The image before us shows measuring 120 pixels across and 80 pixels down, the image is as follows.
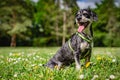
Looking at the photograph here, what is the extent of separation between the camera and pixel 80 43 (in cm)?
849

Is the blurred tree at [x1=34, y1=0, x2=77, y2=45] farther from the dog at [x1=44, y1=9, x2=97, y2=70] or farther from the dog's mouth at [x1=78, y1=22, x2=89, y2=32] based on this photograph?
the dog's mouth at [x1=78, y1=22, x2=89, y2=32]

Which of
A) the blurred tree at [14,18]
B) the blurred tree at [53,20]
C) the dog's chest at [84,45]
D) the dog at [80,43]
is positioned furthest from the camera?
the blurred tree at [53,20]

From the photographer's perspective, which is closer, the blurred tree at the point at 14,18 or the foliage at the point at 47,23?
the blurred tree at the point at 14,18

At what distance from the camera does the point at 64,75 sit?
24.9 ft

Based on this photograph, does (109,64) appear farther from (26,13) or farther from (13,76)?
(26,13)

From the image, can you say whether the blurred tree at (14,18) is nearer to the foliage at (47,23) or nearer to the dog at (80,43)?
the foliage at (47,23)

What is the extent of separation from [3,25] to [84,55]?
146ft

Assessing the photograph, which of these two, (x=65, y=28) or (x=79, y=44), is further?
(x=65, y=28)

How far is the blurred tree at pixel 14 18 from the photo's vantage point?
51.7m

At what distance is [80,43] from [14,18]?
45852 mm

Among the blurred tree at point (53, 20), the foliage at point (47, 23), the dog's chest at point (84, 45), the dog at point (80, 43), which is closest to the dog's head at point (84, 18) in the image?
the dog at point (80, 43)

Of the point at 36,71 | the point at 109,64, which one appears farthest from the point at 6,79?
the point at 109,64

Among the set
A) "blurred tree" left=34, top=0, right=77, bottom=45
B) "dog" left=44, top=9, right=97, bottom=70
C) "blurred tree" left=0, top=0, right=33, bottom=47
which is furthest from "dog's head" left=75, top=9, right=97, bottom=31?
"blurred tree" left=34, top=0, right=77, bottom=45

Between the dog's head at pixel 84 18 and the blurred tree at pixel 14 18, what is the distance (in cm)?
4303
